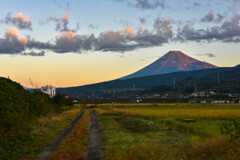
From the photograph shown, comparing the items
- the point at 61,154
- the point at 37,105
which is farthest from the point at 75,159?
the point at 37,105

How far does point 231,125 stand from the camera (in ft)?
49.1

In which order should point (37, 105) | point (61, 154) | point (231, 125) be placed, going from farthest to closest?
1. point (37, 105)
2. point (61, 154)
3. point (231, 125)

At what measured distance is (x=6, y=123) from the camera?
2277 cm

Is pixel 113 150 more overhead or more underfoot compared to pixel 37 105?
more underfoot

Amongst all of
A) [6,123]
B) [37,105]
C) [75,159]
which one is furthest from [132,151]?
[37,105]

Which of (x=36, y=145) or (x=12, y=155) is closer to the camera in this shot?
(x=12, y=155)

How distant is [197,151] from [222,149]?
1.55 m

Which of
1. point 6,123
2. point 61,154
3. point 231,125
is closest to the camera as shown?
point 231,125

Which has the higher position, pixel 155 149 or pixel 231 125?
pixel 231 125

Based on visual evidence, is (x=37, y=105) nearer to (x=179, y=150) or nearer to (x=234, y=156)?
(x=179, y=150)

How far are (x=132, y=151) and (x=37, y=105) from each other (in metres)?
26.3

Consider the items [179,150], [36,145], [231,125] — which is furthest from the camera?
[36,145]

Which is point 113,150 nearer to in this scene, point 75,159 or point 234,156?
point 75,159

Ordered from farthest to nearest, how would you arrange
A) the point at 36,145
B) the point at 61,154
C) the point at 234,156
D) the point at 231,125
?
the point at 36,145 < the point at 61,154 < the point at 231,125 < the point at 234,156
